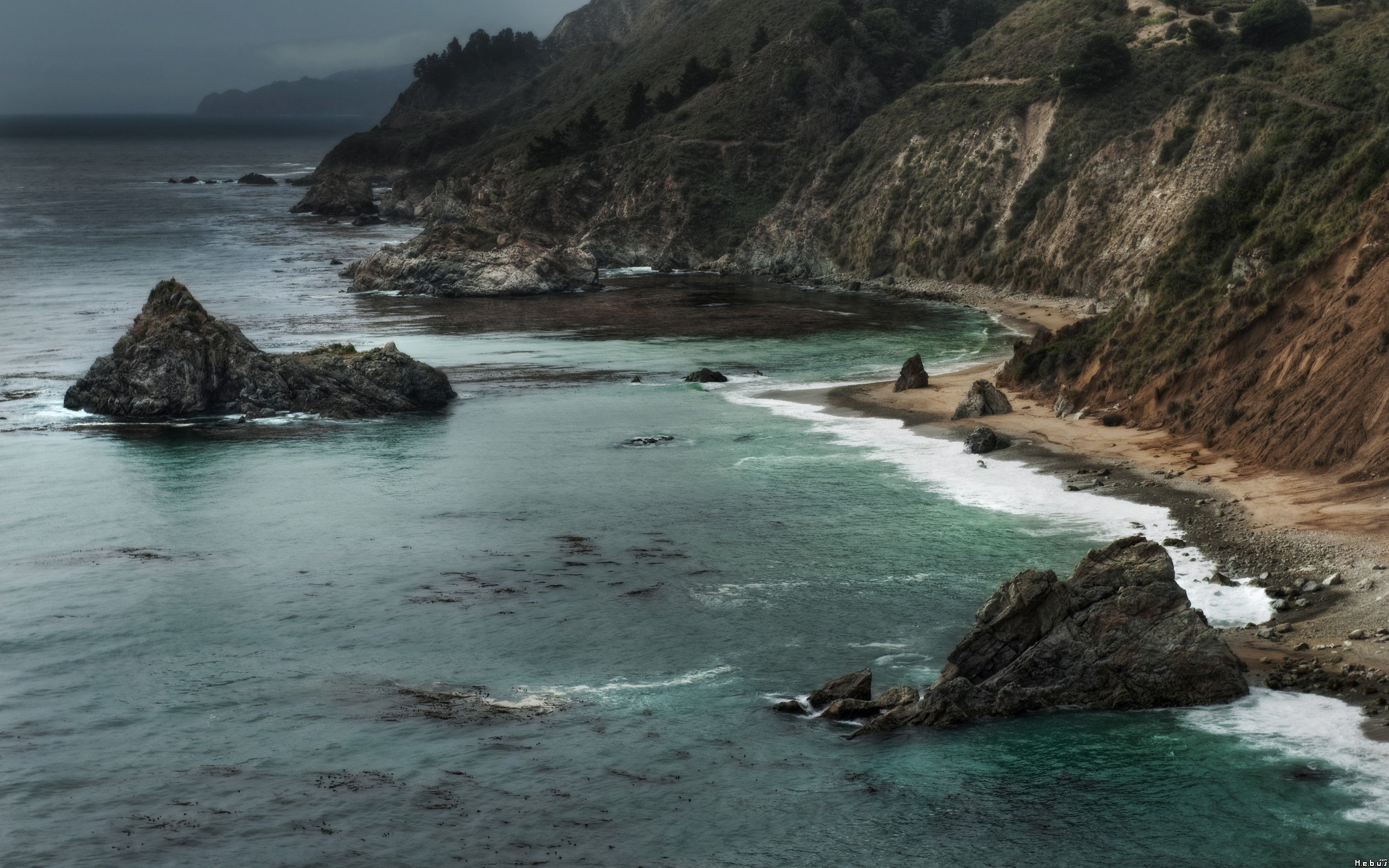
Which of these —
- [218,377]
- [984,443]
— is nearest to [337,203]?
[218,377]

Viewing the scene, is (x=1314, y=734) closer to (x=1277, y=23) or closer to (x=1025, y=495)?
(x=1025, y=495)

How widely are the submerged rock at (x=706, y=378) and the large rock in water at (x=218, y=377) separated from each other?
14059 millimetres

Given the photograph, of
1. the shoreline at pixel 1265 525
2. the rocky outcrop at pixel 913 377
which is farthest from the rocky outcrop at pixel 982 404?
Answer: the rocky outcrop at pixel 913 377

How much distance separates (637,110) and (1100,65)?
7221cm

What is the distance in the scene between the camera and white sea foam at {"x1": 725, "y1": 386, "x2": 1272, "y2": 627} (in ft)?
96.3

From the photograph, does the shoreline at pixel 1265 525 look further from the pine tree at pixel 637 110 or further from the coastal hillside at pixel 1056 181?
the pine tree at pixel 637 110

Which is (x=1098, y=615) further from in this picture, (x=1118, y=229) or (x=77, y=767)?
(x=1118, y=229)

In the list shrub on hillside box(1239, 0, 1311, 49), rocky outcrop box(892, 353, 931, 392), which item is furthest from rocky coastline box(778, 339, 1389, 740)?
shrub on hillside box(1239, 0, 1311, 49)

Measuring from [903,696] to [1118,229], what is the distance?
244ft

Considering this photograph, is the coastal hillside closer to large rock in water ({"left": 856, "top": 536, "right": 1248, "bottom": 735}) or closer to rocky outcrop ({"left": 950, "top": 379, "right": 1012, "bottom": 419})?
rocky outcrop ({"left": 950, "top": 379, "right": 1012, "bottom": 419})

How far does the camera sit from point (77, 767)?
23.9 meters

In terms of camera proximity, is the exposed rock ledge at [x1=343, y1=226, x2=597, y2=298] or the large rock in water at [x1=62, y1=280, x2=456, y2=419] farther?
the exposed rock ledge at [x1=343, y1=226, x2=597, y2=298]

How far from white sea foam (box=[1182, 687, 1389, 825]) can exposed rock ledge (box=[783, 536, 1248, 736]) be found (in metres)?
0.57

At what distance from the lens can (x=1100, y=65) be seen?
104 m
